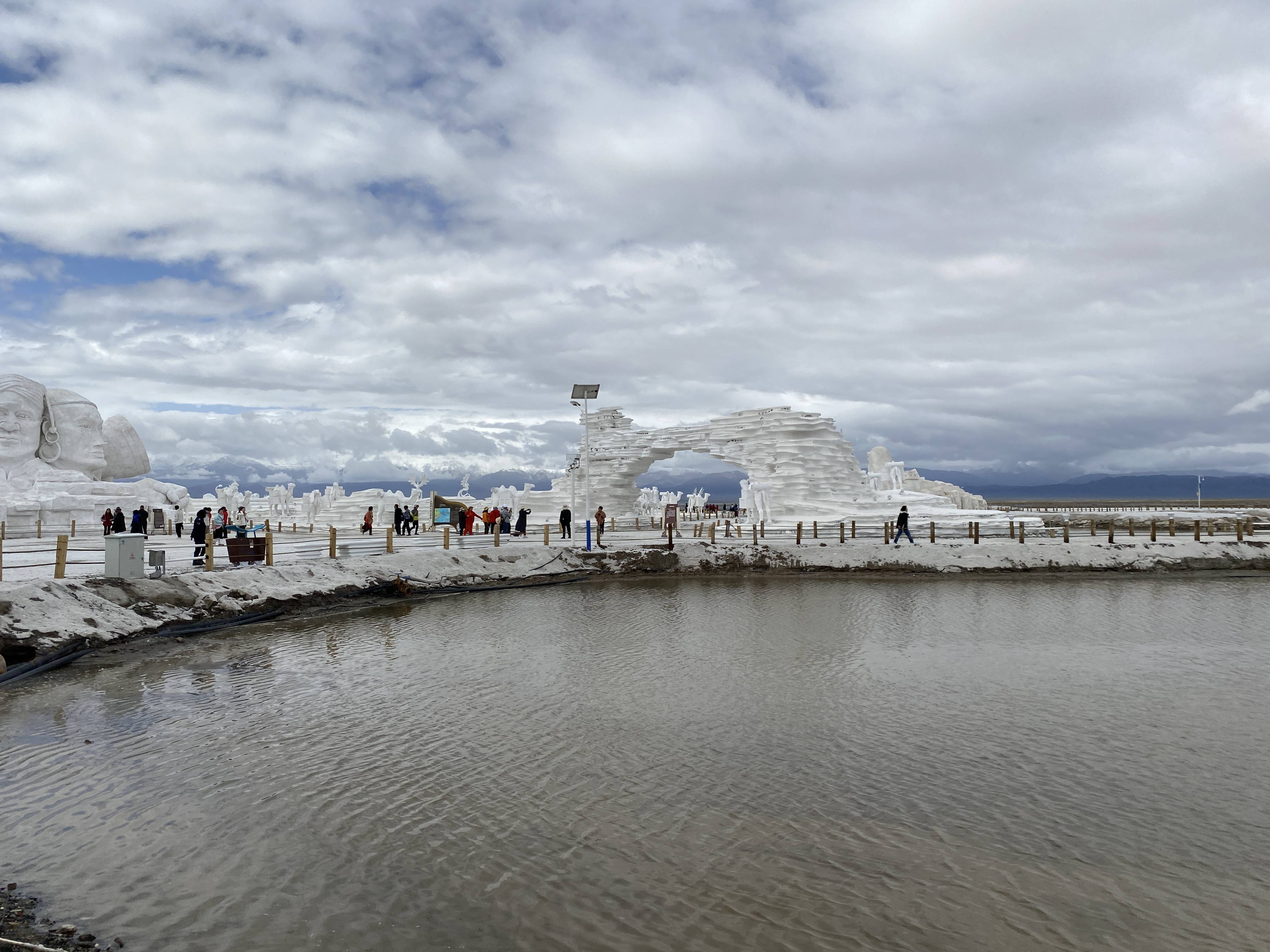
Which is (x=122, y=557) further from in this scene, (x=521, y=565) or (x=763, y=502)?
(x=763, y=502)

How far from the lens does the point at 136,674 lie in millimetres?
12547

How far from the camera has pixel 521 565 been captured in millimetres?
26156

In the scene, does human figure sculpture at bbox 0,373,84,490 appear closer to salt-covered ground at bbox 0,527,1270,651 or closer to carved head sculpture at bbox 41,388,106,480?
carved head sculpture at bbox 41,388,106,480

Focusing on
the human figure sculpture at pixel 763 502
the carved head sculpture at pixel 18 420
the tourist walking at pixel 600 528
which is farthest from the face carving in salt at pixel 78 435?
the human figure sculpture at pixel 763 502

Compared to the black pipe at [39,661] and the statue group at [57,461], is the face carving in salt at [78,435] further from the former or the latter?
the black pipe at [39,661]

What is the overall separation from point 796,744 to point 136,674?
Answer: 10.4 metres

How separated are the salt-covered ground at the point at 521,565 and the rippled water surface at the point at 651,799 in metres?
2.39

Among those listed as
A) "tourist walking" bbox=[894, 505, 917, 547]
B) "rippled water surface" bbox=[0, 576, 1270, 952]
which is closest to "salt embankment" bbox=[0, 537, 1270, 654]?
"tourist walking" bbox=[894, 505, 917, 547]

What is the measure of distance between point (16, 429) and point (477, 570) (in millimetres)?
34547

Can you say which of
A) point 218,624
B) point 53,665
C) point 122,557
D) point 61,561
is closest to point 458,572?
point 218,624

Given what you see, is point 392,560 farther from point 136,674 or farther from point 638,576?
point 136,674

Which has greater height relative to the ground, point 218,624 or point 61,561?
point 61,561

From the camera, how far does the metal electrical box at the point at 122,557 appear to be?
16.7 metres

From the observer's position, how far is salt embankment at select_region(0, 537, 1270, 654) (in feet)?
48.3
